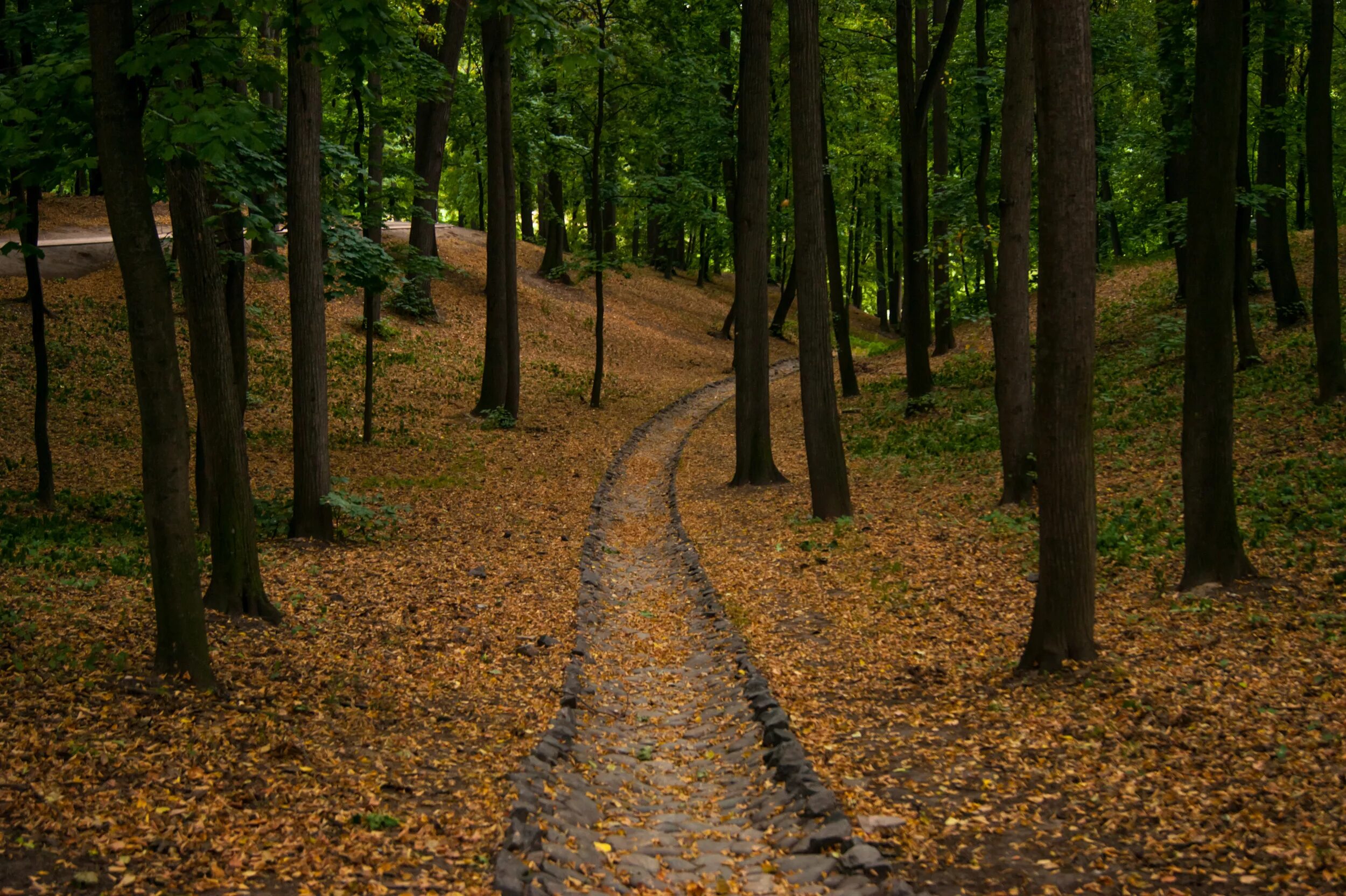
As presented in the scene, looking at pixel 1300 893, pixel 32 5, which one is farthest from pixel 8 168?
pixel 1300 893

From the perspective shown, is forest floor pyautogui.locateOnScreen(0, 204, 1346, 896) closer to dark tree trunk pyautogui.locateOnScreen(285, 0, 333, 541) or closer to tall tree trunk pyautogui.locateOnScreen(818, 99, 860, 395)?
dark tree trunk pyautogui.locateOnScreen(285, 0, 333, 541)

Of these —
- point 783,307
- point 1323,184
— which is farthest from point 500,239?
point 1323,184

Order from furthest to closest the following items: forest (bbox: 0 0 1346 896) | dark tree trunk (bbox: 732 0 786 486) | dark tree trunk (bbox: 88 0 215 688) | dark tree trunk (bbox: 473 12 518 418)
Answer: dark tree trunk (bbox: 473 12 518 418) → dark tree trunk (bbox: 732 0 786 486) → dark tree trunk (bbox: 88 0 215 688) → forest (bbox: 0 0 1346 896)

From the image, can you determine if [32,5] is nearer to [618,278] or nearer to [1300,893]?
[1300,893]

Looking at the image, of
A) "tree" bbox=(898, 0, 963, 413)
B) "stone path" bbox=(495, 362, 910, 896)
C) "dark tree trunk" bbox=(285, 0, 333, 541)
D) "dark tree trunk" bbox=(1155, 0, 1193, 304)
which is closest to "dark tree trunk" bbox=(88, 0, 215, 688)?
"stone path" bbox=(495, 362, 910, 896)

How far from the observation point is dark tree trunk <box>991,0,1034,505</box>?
11.2 meters

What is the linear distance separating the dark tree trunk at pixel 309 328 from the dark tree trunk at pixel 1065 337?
777cm

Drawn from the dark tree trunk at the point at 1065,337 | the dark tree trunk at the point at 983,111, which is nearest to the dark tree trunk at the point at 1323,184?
the dark tree trunk at the point at 983,111

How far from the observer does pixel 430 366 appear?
2286cm

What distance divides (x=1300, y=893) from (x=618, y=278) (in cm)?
3562

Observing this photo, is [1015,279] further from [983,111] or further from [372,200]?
[372,200]

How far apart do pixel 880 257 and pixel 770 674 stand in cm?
3248

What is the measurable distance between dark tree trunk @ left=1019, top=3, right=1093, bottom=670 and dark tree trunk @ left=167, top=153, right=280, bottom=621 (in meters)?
6.20

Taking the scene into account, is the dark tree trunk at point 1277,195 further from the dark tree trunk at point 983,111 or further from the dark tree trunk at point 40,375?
the dark tree trunk at point 40,375
